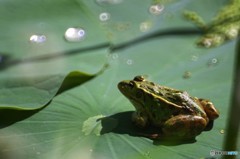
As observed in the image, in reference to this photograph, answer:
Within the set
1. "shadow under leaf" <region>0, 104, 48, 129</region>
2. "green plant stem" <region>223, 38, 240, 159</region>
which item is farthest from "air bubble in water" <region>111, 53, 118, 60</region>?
"green plant stem" <region>223, 38, 240, 159</region>

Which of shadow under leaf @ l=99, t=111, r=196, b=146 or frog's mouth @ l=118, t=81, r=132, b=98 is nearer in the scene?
shadow under leaf @ l=99, t=111, r=196, b=146

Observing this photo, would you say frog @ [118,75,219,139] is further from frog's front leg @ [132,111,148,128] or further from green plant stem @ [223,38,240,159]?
green plant stem @ [223,38,240,159]

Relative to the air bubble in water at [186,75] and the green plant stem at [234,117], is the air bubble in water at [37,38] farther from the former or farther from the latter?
the green plant stem at [234,117]

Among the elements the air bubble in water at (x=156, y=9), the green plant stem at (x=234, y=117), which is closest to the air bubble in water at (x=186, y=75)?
the air bubble in water at (x=156, y=9)

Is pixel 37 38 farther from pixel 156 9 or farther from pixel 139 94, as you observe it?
pixel 156 9

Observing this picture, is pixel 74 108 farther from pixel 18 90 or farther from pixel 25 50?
pixel 25 50

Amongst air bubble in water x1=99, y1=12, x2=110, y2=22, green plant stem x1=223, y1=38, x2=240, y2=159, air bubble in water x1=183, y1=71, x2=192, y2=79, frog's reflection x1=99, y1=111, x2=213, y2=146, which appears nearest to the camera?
green plant stem x1=223, y1=38, x2=240, y2=159

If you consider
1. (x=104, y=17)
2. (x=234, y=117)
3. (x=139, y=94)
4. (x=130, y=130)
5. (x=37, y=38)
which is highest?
(x=104, y=17)

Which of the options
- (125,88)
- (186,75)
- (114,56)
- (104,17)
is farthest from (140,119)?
(104,17)
